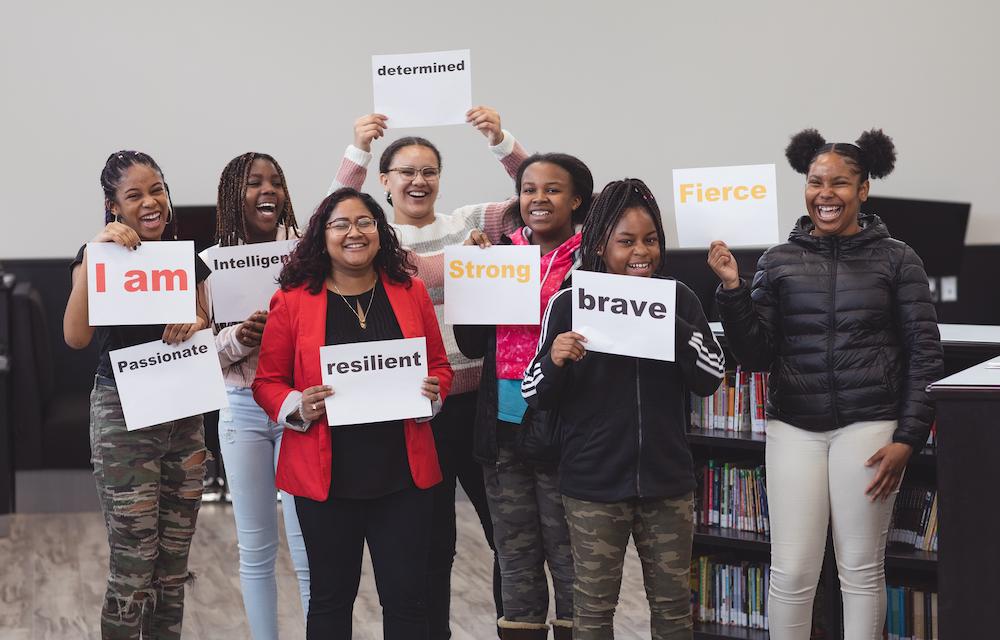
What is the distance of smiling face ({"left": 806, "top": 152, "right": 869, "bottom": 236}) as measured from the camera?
2.76m

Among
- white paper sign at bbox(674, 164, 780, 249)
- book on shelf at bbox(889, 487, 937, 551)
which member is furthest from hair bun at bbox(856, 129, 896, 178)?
book on shelf at bbox(889, 487, 937, 551)

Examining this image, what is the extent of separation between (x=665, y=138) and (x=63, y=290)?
3436 mm

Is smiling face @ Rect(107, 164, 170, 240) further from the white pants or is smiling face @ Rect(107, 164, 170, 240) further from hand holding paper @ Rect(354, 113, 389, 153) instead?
the white pants

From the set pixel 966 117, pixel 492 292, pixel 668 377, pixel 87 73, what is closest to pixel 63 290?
pixel 87 73

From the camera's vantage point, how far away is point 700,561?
3.52 meters

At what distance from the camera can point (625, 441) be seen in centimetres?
246

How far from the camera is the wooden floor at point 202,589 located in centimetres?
386

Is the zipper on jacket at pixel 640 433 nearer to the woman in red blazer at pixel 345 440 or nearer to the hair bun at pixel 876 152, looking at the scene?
the woman in red blazer at pixel 345 440

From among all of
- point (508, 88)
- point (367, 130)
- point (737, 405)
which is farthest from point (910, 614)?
point (508, 88)

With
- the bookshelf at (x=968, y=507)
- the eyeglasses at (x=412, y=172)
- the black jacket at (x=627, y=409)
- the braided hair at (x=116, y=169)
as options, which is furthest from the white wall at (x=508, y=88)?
the bookshelf at (x=968, y=507)

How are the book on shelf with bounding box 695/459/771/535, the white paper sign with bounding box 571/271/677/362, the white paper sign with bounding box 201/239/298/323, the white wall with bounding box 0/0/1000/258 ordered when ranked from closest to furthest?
the white paper sign with bounding box 571/271/677/362 → the white paper sign with bounding box 201/239/298/323 → the book on shelf with bounding box 695/459/771/535 → the white wall with bounding box 0/0/1000/258

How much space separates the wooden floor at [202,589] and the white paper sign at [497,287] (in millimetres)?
1407

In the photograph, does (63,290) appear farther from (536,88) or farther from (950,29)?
(950,29)

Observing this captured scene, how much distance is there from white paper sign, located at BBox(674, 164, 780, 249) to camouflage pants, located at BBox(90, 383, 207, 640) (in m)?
1.34
